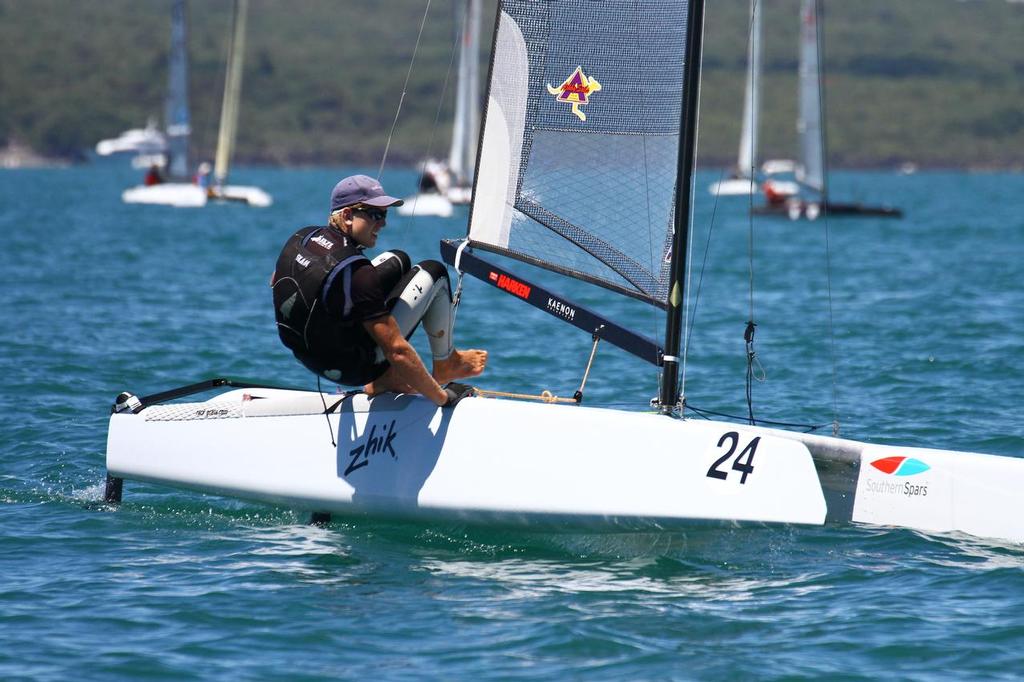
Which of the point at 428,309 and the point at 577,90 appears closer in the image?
the point at 428,309

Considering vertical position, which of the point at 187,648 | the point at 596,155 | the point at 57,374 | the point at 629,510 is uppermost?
the point at 596,155

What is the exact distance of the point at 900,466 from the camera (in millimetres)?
5930

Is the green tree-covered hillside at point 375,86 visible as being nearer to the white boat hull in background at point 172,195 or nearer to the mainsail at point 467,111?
the white boat hull in background at point 172,195

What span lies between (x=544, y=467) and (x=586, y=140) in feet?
4.96

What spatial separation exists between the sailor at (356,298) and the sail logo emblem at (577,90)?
941mm

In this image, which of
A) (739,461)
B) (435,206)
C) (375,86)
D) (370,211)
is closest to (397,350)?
(370,211)

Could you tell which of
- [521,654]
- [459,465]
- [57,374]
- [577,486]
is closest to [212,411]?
[459,465]

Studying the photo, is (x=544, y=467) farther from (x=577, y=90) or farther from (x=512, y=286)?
(x=577, y=90)

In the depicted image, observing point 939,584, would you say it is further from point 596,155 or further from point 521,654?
point 596,155

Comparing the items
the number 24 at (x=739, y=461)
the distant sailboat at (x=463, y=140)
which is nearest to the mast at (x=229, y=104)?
the distant sailboat at (x=463, y=140)

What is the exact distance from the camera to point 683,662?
4668mm

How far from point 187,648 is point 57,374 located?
578 cm

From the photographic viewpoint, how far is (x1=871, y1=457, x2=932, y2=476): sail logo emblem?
19.4 feet

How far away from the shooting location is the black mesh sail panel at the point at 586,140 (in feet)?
20.3
